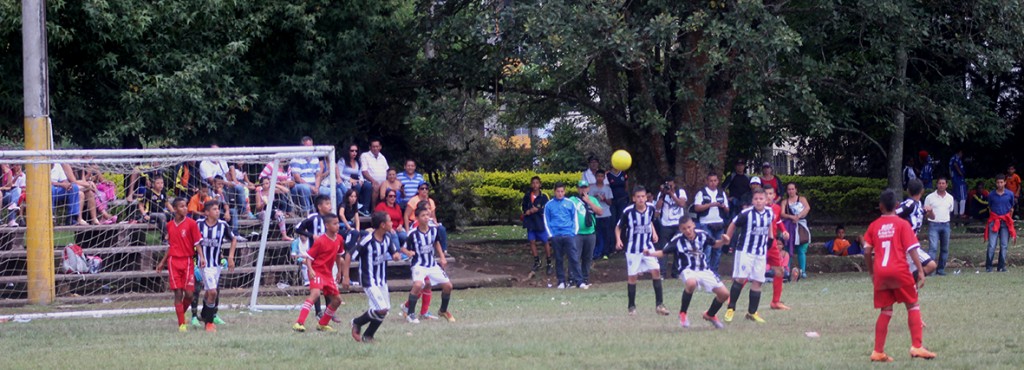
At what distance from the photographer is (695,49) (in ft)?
68.4

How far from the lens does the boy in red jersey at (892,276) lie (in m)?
10.5

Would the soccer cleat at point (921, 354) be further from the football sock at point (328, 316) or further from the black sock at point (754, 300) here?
the football sock at point (328, 316)

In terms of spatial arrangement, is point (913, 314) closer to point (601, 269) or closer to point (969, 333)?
point (969, 333)

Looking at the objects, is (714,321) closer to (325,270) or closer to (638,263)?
(638,263)

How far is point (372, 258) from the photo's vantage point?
13.5m

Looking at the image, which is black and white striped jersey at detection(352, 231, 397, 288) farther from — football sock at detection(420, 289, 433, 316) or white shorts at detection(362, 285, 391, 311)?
football sock at detection(420, 289, 433, 316)

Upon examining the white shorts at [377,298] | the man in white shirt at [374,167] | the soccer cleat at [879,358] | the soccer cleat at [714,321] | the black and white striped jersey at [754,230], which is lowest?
the soccer cleat at [714,321]

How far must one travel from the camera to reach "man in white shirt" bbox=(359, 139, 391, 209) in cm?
2162

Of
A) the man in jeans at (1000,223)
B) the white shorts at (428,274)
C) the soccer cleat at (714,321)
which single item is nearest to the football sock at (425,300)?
the white shorts at (428,274)

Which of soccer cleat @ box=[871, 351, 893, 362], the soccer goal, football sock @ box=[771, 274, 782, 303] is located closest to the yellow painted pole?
the soccer goal

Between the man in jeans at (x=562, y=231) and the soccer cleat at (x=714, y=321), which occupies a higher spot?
the man in jeans at (x=562, y=231)

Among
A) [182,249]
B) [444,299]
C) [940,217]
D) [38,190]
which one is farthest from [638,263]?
[38,190]

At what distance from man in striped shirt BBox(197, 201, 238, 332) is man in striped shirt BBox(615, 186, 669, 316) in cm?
533

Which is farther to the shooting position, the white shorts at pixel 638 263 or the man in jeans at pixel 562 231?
the man in jeans at pixel 562 231
